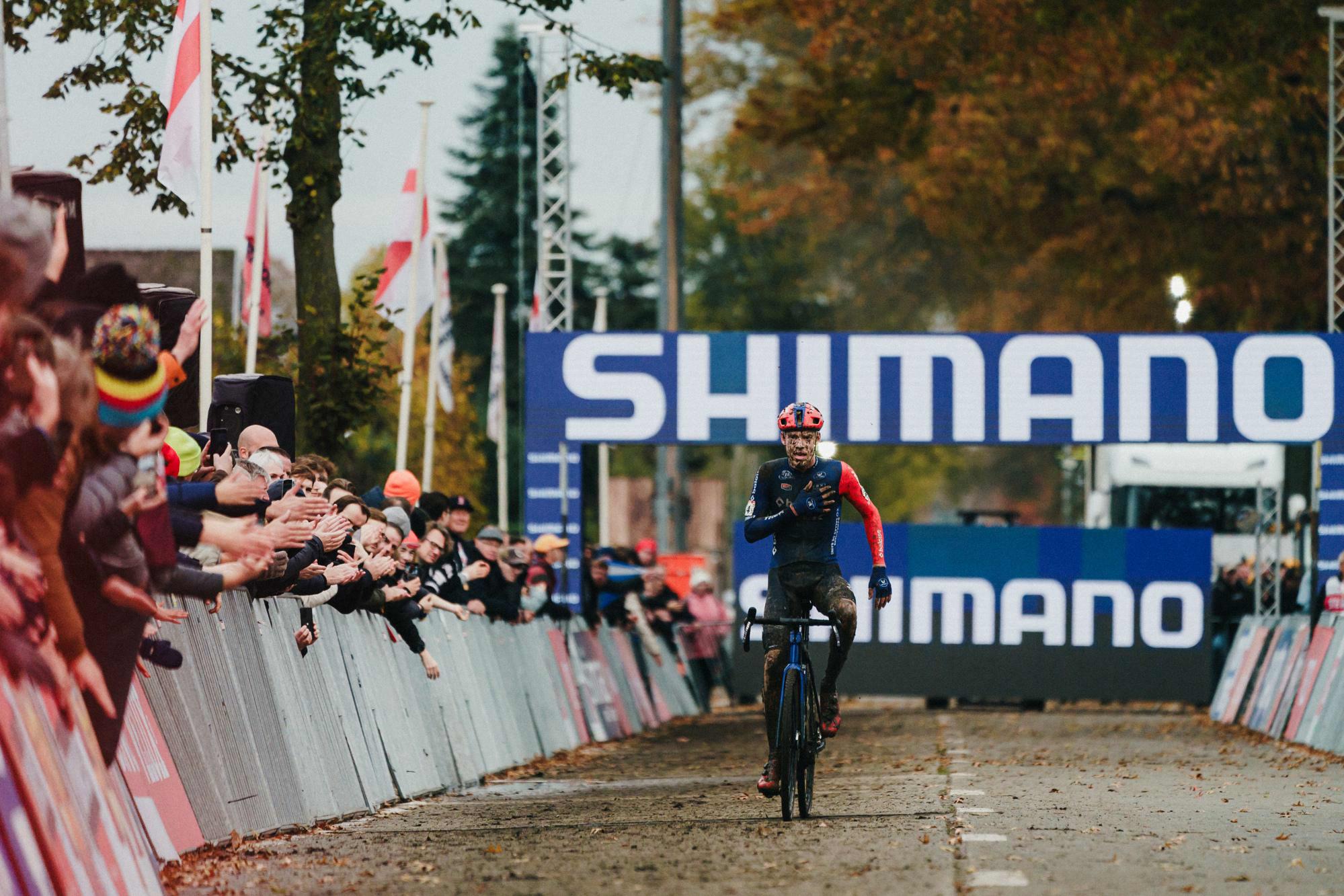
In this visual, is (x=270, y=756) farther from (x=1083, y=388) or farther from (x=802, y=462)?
(x=1083, y=388)

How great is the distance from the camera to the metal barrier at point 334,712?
10742 mm

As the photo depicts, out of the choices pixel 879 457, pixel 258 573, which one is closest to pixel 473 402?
pixel 879 457

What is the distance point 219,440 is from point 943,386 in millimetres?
13366

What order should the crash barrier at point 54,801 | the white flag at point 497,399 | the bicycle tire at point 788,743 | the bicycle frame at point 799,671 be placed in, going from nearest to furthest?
the crash barrier at point 54,801 → the bicycle tire at point 788,743 → the bicycle frame at point 799,671 → the white flag at point 497,399

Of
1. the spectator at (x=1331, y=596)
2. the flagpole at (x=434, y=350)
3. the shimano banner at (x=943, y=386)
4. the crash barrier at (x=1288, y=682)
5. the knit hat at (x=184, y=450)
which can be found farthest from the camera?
the flagpole at (x=434, y=350)

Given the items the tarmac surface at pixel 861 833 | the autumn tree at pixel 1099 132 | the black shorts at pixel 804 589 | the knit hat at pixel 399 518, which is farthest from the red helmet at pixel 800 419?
the autumn tree at pixel 1099 132

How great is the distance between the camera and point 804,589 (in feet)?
42.5

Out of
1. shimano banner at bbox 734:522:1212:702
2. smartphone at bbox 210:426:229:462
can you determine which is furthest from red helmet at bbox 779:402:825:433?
shimano banner at bbox 734:522:1212:702

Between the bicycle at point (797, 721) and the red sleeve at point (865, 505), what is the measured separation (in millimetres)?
659

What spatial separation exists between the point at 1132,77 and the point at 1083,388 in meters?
13.5

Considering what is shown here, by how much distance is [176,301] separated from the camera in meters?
12.9

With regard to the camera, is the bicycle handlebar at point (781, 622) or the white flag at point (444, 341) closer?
the bicycle handlebar at point (781, 622)

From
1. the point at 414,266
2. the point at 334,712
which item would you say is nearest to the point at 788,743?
the point at 334,712

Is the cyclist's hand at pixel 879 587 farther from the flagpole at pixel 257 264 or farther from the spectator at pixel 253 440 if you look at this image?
the flagpole at pixel 257 264
